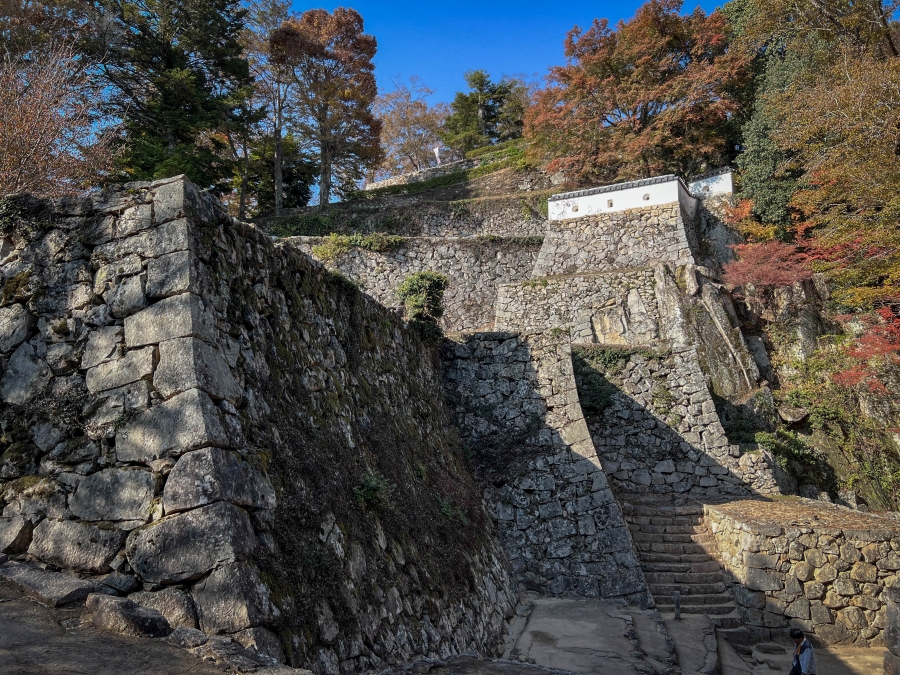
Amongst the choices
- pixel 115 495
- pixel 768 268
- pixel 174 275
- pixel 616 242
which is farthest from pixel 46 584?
pixel 768 268

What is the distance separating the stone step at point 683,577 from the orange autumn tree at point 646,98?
1658 cm

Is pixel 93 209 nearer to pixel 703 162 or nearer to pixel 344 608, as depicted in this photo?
pixel 344 608

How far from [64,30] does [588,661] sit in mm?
20198

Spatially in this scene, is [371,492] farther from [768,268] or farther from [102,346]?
[768,268]

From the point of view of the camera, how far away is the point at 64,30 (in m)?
16.1

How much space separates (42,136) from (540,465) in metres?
8.41

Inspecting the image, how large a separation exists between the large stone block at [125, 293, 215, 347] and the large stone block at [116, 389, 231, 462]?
1.64ft

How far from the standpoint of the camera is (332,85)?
81.8 ft

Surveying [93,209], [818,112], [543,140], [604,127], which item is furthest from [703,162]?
[93,209]

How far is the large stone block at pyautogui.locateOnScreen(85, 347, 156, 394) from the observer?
4125 millimetres

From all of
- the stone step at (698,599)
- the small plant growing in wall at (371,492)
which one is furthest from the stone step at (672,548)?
the small plant growing in wall at (371,492)

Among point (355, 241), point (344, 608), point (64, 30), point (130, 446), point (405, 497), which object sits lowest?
point (344, 608)

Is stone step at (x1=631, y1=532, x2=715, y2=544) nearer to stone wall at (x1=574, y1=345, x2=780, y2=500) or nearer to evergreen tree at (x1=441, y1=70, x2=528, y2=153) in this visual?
stone wall at (x1=574, y1=345, x2=780, y2=500)

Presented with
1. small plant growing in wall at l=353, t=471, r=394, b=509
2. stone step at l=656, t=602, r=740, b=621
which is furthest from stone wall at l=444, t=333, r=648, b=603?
small plant growing in wall at l=353, t=471, r=394, b=509
